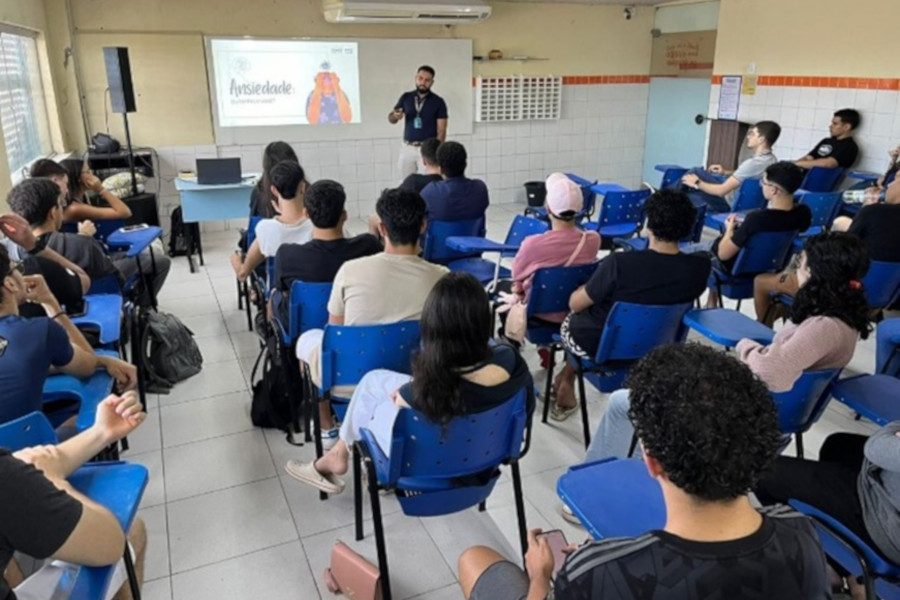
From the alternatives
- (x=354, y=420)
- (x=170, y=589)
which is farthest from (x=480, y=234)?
(x=170, y=589)

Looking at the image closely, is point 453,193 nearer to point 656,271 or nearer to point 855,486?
point 656,271

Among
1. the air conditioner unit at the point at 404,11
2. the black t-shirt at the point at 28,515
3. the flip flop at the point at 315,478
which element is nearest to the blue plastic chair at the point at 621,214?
the flip flop at the point at 315,478

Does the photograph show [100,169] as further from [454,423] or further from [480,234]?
[454,423]

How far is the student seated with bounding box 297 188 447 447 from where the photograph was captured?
7.80 ft

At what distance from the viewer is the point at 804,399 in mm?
2092

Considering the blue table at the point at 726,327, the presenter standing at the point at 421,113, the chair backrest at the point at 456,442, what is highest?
the presenter standing at the point at 421,113

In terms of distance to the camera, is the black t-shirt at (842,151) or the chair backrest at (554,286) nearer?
the chair backrest at (554,286)

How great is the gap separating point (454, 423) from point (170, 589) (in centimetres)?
116

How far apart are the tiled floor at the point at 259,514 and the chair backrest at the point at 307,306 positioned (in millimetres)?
582

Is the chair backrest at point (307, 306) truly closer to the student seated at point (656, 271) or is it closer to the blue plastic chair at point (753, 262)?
the student seated at point (656, 271)

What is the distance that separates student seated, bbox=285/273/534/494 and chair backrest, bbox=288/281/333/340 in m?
0.91

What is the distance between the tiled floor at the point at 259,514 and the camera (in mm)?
2191

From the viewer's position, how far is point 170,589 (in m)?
2.14

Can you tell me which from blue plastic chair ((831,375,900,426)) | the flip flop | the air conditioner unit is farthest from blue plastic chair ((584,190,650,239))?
the air conditioner unit
